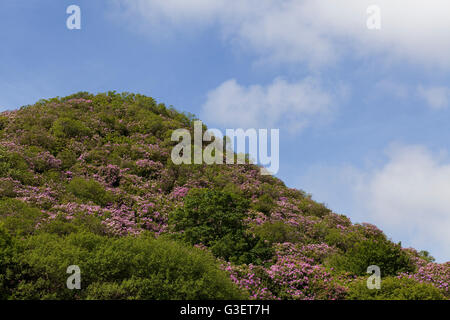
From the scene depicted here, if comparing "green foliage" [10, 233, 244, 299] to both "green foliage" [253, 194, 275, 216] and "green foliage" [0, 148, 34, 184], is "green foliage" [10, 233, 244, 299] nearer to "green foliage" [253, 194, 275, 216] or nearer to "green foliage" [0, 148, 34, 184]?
"green foliage" [0, 148, 34, 184]

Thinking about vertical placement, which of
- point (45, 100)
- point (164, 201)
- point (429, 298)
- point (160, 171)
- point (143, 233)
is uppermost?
point (45, 100)

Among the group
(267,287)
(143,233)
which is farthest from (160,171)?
(267,287)

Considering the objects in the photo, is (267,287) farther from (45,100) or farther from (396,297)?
(45,100)

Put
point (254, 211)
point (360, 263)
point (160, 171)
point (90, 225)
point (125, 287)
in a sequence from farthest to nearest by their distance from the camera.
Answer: point (160, 171)
point (254, 211)
point (90, 225)
point (360, 263)
point (125, 287)

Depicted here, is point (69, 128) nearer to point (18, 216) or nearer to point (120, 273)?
point (18, 216)

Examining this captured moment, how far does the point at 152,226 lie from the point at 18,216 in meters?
6.62

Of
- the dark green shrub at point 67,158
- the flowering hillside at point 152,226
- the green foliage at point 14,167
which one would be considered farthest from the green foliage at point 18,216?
the dark green shrub at point 67,158

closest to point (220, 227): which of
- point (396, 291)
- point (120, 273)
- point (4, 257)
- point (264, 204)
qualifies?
point (120, 273)

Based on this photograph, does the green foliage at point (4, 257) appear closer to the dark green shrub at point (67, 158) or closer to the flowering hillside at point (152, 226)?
the flowering hillside at point (152, 226)

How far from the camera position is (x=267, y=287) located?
15719 millimetres

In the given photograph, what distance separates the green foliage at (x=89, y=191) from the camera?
2494cm

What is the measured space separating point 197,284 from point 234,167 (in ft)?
70.7

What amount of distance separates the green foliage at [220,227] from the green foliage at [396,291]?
4396mm

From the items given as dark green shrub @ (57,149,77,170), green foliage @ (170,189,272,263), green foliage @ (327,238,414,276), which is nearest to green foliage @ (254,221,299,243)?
green foliage @ (170,189,272,263)
